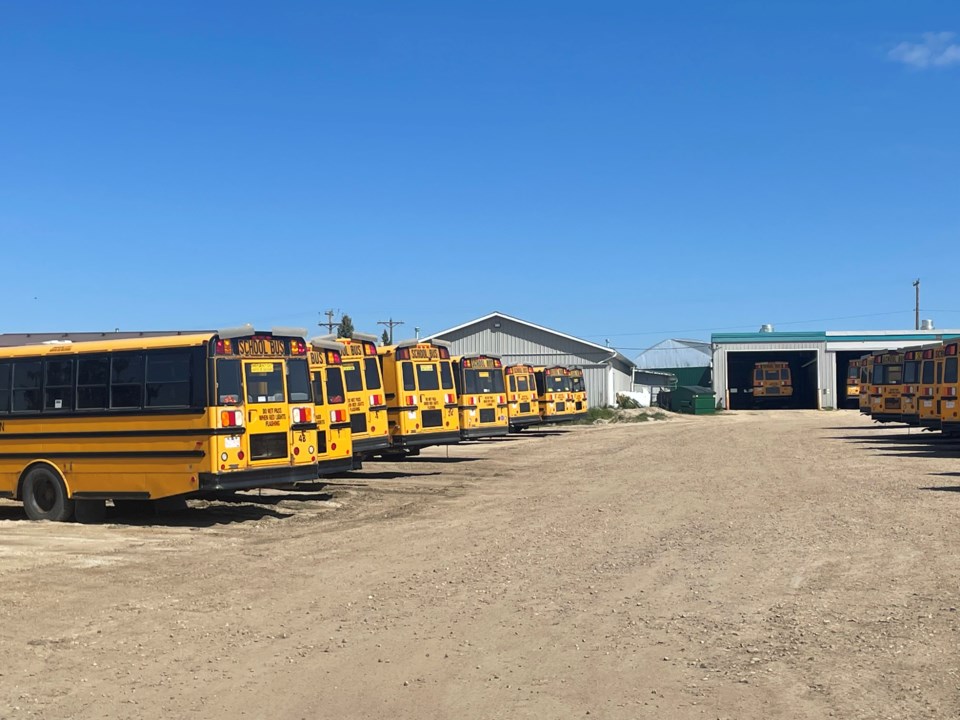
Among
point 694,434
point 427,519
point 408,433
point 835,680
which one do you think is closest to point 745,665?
point 835,680

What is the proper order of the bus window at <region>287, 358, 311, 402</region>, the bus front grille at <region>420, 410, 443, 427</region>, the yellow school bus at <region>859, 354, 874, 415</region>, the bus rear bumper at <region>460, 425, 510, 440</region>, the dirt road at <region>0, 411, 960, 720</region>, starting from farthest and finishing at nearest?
the yellow school bus at <region>859, 354, 874, 415</region> → the bus rear bumper at <region>460, 425, 510, 440</region> → the bus front grille at <region>420, 410, 443, 427</region> → the bus window at <region>287, 358, 311, 402</region> → the dirt road at <region>0, 411, 960, 720</region>

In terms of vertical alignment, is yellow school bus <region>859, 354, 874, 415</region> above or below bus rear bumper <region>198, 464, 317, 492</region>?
above

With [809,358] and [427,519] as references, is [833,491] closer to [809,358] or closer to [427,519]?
[427,519]

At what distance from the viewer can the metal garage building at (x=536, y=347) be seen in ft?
204

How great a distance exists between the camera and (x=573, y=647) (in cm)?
770

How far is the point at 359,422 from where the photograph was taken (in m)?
22.1

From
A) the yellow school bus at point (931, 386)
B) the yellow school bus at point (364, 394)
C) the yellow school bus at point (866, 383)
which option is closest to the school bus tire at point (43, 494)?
the yellow school bus at point (364, 394)

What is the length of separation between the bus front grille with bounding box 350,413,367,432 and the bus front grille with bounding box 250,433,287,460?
20.7 feet

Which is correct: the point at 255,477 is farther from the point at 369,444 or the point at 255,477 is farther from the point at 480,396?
the point at 480,396

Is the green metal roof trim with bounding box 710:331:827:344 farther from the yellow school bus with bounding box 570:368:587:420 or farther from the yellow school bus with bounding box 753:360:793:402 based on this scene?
the yellow school bus with bounding box 570:368:587:420

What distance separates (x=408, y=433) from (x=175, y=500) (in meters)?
8.96

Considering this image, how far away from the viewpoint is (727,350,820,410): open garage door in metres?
74.9

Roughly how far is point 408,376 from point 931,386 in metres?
14.6

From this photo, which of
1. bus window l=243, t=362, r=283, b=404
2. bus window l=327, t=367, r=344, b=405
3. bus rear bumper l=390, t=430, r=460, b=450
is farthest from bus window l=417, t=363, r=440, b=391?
bus window l=243, t=362, r=283, b=404
